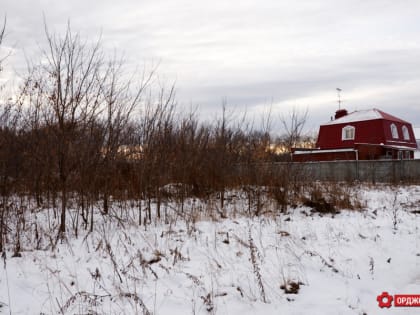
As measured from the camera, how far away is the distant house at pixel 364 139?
21703 mm

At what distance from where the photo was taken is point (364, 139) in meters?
23.3

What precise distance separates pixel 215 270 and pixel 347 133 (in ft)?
77.6

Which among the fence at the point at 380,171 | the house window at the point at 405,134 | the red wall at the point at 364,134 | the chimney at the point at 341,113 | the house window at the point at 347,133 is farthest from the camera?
the chimney at the point at 341,113

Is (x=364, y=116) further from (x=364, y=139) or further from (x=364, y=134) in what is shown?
(x=364, y=139)

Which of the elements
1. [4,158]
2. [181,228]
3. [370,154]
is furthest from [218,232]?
[370,154]

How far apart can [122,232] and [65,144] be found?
5.46 ft

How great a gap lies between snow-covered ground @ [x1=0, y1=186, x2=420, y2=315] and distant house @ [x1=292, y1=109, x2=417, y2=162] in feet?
52.3

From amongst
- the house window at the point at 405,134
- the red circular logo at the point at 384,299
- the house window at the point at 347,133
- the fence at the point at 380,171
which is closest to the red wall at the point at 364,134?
the house window at the point at 347,133

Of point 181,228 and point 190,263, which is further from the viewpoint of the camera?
point 181,228

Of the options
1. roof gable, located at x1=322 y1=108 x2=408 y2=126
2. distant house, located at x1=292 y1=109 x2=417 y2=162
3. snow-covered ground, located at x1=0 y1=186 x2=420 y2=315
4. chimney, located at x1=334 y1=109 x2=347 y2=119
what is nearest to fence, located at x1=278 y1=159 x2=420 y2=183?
distant house, located at x1=292 y1=109 x2=417 y2=162

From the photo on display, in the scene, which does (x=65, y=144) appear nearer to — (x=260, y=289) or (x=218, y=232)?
(x=218, y=232)

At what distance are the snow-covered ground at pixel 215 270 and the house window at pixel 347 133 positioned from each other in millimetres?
19922

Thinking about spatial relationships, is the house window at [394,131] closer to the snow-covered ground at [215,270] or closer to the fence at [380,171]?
the fence at [380,171]

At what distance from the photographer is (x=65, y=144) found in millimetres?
4559
